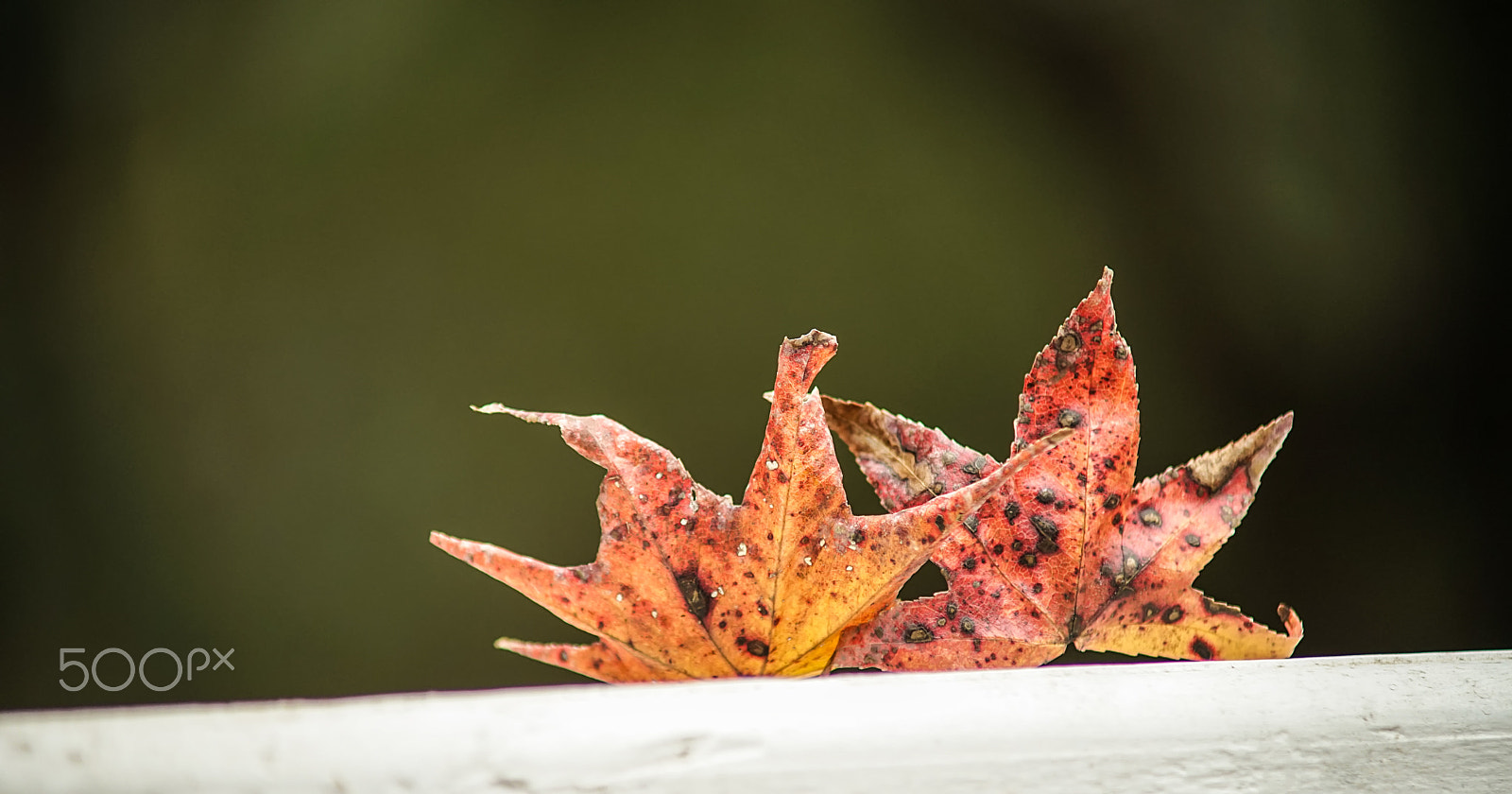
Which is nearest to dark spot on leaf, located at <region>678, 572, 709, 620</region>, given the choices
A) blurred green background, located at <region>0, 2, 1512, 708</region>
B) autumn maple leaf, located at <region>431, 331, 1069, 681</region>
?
autumn maple leaf, located at <region>431, 331, 1069, 681</region>

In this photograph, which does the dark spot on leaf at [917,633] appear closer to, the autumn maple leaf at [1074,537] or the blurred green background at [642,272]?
the autumn maple leaf at [1074,537]

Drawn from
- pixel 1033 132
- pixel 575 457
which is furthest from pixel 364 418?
pixel 1033 132

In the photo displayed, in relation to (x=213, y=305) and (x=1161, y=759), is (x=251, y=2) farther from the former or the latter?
(x=1161, y=759)

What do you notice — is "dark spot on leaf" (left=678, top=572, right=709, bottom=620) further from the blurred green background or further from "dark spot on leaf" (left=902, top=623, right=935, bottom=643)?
the blurred green background

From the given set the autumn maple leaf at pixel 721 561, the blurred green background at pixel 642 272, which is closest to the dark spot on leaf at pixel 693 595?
the autumn maple leaf at pixel 721 561

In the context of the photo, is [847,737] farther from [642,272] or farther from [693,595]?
[642,272]

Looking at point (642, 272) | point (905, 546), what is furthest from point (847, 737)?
point (642, 272)
